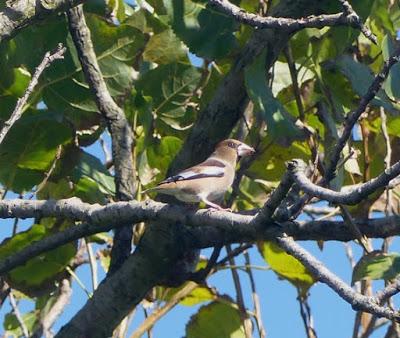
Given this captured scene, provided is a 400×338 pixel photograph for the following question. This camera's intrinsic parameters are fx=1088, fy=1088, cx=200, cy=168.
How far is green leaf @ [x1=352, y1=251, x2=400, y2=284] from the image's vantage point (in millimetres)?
3223

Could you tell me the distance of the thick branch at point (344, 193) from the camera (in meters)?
2.48

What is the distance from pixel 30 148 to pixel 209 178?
693mm

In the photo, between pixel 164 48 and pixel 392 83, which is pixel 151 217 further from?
pixel 164 48

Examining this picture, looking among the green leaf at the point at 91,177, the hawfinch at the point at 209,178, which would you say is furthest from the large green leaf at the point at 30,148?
the hawfinch at the point at 209,178

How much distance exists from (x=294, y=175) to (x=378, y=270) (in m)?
0.79

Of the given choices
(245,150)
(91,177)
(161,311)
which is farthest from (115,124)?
(161,311)

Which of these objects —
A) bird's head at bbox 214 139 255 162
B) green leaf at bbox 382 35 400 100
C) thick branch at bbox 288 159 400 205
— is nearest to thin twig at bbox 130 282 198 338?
bird's head at bbox 214 139 255 162

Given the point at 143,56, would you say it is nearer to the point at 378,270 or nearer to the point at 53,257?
the point at 53,257

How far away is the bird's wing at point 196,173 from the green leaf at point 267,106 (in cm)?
46

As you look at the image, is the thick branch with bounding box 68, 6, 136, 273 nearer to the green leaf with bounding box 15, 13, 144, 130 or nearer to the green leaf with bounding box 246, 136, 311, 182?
the green leaf with bounding box 15, 13, 144, 130

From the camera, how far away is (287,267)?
13.4ft

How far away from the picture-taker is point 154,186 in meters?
4.35

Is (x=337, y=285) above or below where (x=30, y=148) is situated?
below

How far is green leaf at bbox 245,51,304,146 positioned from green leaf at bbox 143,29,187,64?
2.75 ft
